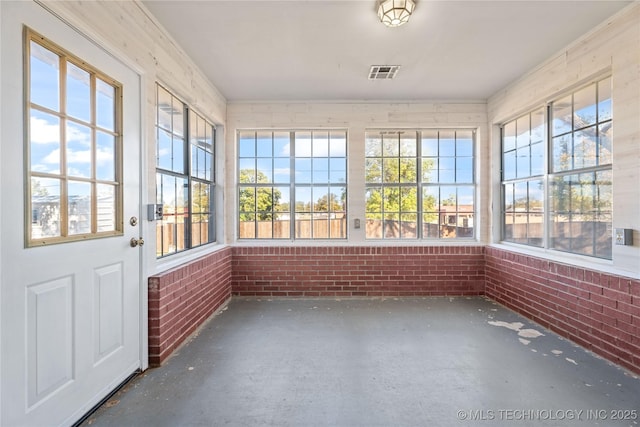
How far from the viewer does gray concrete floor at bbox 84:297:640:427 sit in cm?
179

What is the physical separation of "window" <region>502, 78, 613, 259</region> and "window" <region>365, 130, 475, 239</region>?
1.90 ft

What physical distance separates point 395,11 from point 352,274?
3.14m

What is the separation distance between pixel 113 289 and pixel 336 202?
300cm

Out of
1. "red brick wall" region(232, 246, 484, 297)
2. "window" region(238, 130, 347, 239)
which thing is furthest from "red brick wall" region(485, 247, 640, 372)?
"window" region(238, 130, 347, 239)

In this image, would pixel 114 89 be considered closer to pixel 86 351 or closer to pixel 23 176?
pixel 23 176

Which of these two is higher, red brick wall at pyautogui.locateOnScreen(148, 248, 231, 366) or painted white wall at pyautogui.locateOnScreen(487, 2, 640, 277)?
painted white wall at pyautogui.locateOnScreen(487, 2, 640, 277)

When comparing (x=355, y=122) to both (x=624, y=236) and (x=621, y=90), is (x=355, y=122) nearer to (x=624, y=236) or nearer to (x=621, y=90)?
(x=621, y=90)

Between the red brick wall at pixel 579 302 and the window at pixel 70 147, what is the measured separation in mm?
4028

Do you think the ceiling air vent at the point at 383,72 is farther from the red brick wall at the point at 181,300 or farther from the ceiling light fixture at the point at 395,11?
the red brick wall at the point at 181,300

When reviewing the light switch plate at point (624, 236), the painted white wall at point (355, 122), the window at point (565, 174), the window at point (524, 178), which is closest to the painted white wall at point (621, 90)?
the light switch plate at point (624, 236)

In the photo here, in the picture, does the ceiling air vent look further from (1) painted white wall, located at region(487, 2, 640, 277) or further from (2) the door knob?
(2) the door knob

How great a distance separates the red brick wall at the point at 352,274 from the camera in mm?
4129

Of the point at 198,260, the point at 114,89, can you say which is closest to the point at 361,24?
the point at 114,89

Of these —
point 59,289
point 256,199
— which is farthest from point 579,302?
point 59,289
